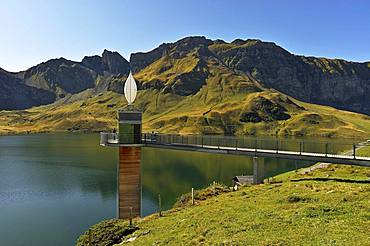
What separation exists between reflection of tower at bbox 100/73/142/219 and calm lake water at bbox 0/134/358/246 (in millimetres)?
6589

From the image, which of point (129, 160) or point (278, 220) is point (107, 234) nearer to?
point (129, 160)

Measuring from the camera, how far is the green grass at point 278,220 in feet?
52.4

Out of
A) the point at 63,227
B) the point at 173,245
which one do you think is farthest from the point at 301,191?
the point at 63,227

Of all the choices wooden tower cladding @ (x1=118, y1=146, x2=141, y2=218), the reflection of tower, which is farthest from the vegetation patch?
wooden tower cladding @ (x1=118, y1=146, x2=141, y2=218)

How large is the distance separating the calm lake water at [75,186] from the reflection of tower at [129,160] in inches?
259

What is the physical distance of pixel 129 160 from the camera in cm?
3397

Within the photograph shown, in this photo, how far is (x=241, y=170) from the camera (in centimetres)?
7500

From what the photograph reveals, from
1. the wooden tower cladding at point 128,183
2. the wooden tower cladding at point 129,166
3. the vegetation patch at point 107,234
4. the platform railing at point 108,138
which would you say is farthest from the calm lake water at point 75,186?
the platform railing at point 108,138

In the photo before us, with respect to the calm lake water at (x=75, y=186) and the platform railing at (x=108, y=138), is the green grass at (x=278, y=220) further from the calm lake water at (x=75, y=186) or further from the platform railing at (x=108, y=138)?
the calm lake water at (x=75, y=186)

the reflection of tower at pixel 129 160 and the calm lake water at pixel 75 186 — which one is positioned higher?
the reflection of tower at pixel 129 160

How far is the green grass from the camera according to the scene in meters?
16.0

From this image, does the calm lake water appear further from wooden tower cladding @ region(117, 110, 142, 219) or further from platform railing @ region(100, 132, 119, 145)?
platform railing @ region(100, 132, 119, 145)

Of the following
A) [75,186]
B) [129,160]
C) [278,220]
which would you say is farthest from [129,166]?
[75,186]

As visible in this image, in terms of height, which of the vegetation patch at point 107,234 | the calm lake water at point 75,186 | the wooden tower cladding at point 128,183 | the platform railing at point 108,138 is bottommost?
the calm lake water at point 75,186
